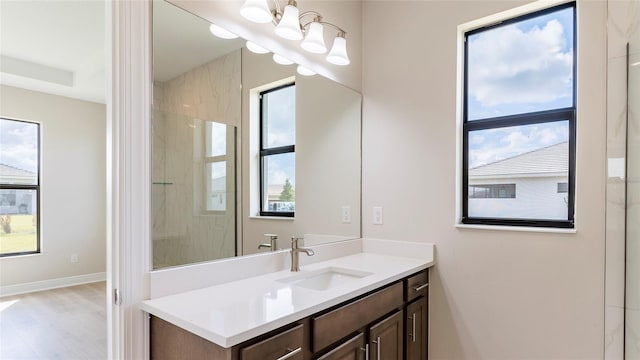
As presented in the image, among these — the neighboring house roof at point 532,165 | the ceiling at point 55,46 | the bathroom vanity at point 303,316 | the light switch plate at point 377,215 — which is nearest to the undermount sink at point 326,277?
the bathroom vanity at point 303,316

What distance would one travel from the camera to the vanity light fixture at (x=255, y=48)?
1777mm

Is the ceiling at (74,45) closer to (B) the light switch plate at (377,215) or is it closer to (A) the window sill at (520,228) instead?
(B) the light switch plate at (377,215)

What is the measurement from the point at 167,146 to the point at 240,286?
0.68 metres

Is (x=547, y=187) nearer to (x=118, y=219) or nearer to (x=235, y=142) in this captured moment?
(x=235, y=142)

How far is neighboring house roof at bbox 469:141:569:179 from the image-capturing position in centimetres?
188

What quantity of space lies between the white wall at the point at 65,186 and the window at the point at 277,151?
15.3 feet

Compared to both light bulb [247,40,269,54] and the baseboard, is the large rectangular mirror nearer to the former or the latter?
light bulb [247,40,269,54]

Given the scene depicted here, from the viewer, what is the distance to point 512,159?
204cm

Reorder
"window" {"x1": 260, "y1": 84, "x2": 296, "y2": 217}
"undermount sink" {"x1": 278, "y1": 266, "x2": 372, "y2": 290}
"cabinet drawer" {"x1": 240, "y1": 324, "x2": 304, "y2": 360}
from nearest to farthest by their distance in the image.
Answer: "cabinet drawer" {"x1": 240, "y1": 324, "x2": 304, "y2": 360} → "undermount sink" {"x1": 278, "y1": 266, "x2": 372, "y2": 290} → "window" {"x1": 260, "y1": 84, "x2": 296, "y2": 217}

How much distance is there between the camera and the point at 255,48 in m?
1.81

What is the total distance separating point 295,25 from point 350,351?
1.60 metres

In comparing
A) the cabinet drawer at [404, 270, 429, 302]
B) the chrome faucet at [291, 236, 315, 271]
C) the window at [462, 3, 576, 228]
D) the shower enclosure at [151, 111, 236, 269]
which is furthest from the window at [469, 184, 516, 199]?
the shower enclosure at [151, 111, 236, 269]

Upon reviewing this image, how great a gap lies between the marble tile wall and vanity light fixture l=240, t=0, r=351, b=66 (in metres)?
1.37

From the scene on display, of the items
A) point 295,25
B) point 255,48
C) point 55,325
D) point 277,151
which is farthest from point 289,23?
point 55,325
